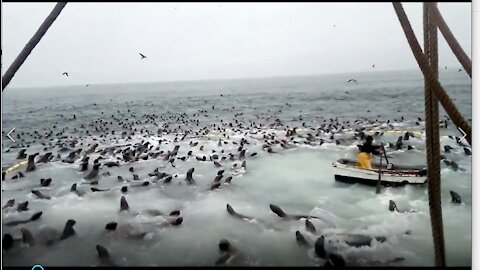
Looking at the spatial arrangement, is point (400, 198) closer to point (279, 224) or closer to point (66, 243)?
point (279, 224)

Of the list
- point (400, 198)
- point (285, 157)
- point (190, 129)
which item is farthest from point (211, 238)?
point (190, 129)

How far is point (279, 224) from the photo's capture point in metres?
6.48

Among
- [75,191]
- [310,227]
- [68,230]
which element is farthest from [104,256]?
[75,191]

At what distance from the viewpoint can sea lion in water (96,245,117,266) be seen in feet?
16.6

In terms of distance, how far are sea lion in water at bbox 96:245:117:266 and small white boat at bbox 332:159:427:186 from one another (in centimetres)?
542

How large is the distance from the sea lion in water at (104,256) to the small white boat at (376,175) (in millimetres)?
5418

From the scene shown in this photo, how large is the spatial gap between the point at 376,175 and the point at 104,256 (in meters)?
5.85

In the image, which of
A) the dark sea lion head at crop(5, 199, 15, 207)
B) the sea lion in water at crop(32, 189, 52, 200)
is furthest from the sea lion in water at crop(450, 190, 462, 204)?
the sea lion in water at crop(32, 189, 52, 200)

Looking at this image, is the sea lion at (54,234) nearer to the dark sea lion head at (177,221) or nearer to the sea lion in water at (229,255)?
the dark sea lion head at (177,221)

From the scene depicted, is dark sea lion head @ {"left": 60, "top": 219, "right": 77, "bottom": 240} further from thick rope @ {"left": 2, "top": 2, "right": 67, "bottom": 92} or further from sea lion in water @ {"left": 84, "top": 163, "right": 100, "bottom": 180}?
sea lion in water @ {"left": 84, "top": 163, "right": 100, "bottom": 180}

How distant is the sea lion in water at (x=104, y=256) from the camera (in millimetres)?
5053

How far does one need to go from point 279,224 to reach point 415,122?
44.8 feet

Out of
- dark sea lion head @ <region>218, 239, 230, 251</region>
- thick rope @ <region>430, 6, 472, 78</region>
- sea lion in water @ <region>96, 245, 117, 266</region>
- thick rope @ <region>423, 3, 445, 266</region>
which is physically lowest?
dark sea lion head @ <region>218, 239, 230, 251</region>

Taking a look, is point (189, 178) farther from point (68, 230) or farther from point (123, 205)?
point (68, 230)
